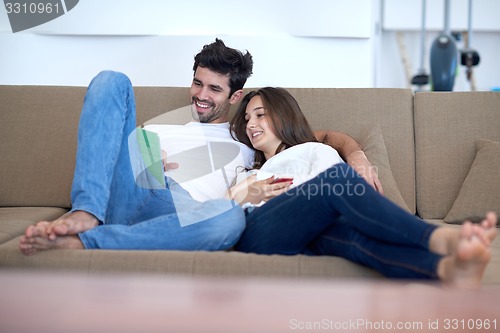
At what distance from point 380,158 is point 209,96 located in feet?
2.18

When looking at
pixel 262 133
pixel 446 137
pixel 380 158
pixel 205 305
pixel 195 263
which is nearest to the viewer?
pixel 205 305

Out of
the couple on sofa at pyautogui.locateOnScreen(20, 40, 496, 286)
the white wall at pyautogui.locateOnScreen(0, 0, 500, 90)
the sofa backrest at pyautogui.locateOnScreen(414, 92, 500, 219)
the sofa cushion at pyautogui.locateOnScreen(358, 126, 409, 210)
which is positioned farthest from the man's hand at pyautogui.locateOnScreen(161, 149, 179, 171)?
the white wall at pyautogui.locateOnScreen(0, 0, 500, 90)

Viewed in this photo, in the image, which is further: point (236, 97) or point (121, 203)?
point (236, 97)

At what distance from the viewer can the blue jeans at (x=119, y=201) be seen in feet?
5.89

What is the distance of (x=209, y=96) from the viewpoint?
2479 mm

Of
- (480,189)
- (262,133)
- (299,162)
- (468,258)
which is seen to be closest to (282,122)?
(262,133)

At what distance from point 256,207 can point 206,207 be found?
157 millimetres

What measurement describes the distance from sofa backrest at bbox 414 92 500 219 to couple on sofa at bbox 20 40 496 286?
0.37 m

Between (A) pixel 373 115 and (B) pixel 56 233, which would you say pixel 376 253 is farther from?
(A) pixel 373 115

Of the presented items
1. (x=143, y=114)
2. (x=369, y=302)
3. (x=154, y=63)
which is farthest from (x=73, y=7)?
(x=369, y=302)

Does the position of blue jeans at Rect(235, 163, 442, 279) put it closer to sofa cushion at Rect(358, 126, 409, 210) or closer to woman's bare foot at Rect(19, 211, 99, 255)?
woman's bare foot at Rect(19, 211, 99, 255)

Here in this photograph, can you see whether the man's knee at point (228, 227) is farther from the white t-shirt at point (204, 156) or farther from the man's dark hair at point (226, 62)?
the man's dark hair at point (226, 62)

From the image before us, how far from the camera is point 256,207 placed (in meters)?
1.93

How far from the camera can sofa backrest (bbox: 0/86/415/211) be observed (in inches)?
100
